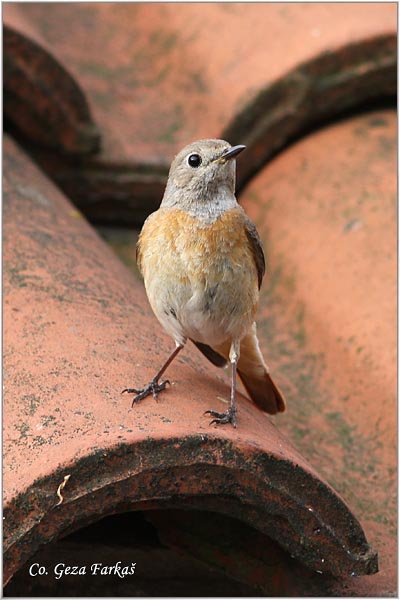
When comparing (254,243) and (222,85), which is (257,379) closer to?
(254,243)

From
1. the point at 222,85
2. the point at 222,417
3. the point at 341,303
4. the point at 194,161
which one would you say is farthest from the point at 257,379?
the point at 222,85

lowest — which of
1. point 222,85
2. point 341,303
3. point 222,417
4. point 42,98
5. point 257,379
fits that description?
point 222,417

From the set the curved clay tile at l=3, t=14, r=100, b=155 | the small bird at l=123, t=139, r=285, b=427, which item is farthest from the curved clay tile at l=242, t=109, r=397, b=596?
the curved clay tile at l=3, t=14, r=100, b=155

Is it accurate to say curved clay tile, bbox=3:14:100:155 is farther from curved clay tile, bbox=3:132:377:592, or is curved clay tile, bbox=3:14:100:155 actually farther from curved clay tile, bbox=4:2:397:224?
curved clay tile, bbox=3:132:377:592

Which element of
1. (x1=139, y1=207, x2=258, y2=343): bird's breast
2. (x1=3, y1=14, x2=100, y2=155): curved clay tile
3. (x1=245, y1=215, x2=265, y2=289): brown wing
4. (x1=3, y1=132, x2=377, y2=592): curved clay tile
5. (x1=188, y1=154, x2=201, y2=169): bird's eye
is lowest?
(x1=3, y1=132, x2=377, y2=592): curved clay tile

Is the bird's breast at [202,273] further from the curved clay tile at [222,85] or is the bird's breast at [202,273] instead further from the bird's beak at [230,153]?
the curved clay tile at [222,85]

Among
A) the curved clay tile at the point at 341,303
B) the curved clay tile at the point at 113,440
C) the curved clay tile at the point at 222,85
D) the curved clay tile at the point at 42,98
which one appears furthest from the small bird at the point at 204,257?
the curved clay tile at the point at 222,85

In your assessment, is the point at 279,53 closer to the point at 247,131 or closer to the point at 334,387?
the point at 247,131
